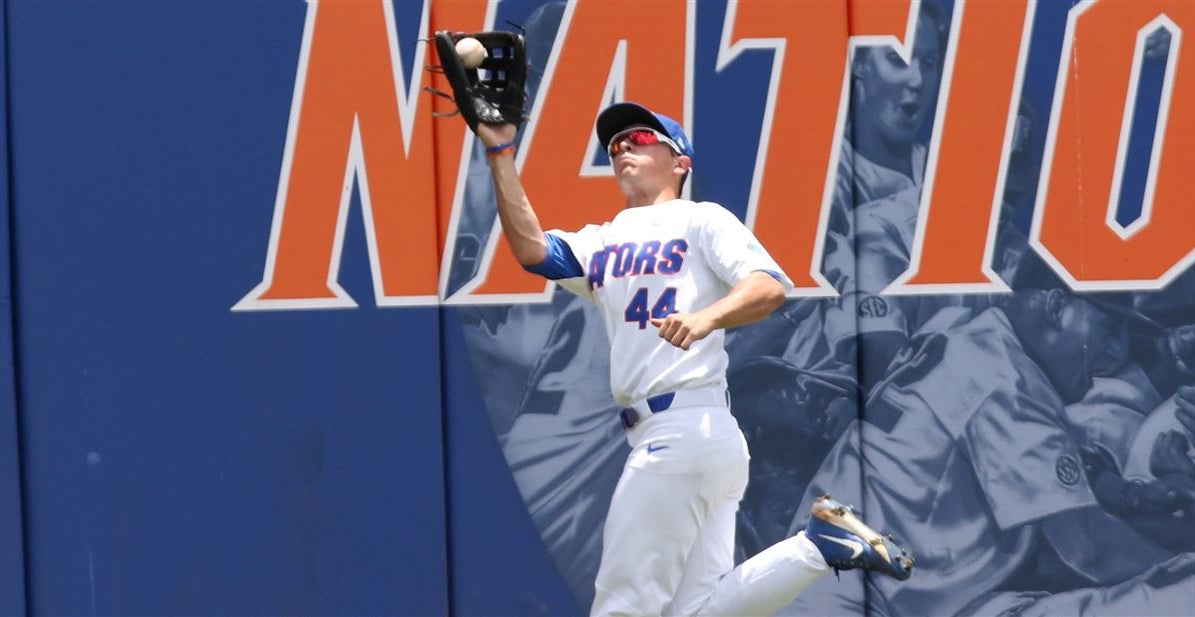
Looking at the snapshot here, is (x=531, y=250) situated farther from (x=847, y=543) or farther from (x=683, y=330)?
(x=847, y=543)

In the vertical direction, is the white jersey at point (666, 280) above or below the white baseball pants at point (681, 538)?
above

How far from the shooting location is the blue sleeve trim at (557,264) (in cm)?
434

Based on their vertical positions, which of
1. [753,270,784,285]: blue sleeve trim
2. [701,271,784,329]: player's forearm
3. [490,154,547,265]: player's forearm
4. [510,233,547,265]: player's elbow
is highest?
[490,154,547,265]: player's forearm

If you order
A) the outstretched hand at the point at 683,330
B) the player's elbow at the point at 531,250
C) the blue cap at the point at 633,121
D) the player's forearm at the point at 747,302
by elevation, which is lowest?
the outstretched hand at the point at 683,330

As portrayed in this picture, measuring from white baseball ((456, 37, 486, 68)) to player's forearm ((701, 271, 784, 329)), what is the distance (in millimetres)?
830

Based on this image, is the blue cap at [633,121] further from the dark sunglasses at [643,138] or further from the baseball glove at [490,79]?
the baseball glove at [490,79]

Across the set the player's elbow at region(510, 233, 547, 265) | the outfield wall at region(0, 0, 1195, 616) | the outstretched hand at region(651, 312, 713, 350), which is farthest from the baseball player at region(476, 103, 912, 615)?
the outfield wall at region(0, 0, 1195, 616)

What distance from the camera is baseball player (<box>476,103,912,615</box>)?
13.6 feet

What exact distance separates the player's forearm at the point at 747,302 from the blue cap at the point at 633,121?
0.54 m

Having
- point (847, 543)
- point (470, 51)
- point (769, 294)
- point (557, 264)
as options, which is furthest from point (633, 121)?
point (847, 543)

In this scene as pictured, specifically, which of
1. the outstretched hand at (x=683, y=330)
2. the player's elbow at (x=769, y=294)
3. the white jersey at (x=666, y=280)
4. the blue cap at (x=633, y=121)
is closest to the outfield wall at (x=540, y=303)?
the blue cap at (x=633, y=121)

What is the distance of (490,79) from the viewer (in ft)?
13.8

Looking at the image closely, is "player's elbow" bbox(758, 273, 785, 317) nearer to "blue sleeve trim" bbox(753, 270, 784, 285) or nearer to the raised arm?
"blue sleeve trim" bbox(753, 270, 784, 285)

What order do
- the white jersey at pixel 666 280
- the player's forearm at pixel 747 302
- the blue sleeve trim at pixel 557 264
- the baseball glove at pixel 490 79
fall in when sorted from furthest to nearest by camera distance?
the blue sleeve trim at pixel 557 264 → the white jersey at pixel 666 280 → the baseball glove at pixel 490 79 → the player's forearm at pixel 747 302
